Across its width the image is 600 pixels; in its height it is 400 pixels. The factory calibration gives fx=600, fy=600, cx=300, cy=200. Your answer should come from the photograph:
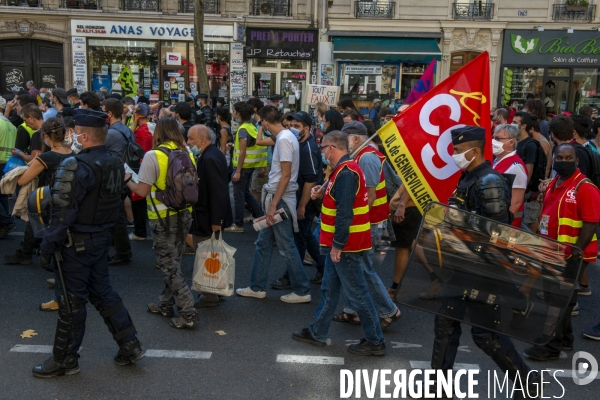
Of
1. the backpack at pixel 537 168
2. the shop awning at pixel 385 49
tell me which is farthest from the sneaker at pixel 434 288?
the shop awning at pixel 385 49

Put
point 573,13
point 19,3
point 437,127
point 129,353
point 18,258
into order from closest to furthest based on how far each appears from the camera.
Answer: point 129,353 → point 437,127 → point 18,258 → point 19,3 → point 573,13

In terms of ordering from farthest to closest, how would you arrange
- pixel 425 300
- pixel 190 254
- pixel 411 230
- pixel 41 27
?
pixel 41 27 < pixel 190 254 < pixel 411 230 < pixel 425 300

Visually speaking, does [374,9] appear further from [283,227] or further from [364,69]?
[283,227]

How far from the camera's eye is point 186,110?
794 cm

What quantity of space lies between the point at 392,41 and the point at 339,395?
20.1 m

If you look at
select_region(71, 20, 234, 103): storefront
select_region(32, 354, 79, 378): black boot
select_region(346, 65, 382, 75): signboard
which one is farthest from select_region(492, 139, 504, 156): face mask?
select_region(71, 20, 234, 103): storefront

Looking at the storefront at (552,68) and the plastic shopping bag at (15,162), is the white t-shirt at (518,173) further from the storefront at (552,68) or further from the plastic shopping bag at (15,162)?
the storefront at (552,68)

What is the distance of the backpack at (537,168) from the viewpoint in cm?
720

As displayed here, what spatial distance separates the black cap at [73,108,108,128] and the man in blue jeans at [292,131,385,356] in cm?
169

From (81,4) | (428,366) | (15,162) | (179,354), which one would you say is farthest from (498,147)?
(81,4)

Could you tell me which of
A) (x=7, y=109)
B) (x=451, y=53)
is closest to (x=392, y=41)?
(x=451, y=53)

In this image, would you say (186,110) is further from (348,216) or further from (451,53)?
(451,53)

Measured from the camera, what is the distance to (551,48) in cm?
2295

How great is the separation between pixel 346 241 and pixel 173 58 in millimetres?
19851
